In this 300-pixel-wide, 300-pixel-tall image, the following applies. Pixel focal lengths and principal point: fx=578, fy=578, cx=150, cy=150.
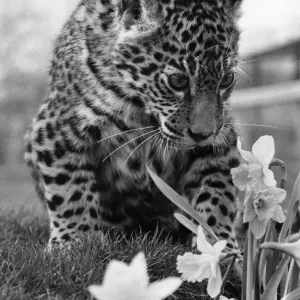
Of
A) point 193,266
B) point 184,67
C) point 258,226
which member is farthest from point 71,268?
point 184,67

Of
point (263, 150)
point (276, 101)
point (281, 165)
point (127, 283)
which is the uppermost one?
point (263, 150)

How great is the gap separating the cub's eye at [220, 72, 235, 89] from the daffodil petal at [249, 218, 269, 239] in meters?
1.39

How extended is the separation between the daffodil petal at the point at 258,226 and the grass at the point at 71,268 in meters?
0.70

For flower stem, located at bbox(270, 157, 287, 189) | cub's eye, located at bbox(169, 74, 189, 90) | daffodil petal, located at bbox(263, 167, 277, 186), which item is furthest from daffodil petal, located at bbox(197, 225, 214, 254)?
cub's eye, located at bbox(169, 74, 189, 90)

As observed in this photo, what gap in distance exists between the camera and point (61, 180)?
407cm

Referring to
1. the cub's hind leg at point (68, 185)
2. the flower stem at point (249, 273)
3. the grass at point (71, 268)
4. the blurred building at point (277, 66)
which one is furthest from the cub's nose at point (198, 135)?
the blurred building at point (277, 66)

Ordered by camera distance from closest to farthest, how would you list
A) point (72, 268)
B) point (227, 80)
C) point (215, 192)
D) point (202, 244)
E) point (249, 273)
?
point (202, 244) < point (249, 273) < point (72, 268) < point (227, 80) < point (215, 192)

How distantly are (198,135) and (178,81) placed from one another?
1.18ft

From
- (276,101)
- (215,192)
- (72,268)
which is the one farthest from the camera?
(276,101)

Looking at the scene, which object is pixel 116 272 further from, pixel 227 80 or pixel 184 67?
pixel 227 80

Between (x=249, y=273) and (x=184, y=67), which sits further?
(x=184, y=67)

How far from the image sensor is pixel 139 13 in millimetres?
3789

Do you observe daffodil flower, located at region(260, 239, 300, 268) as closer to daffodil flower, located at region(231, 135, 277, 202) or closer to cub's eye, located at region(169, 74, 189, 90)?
daffodil flower, located at region(231, 135, 277, 202)

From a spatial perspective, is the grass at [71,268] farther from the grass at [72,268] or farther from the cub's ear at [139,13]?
the cub's ear at [139,13]
